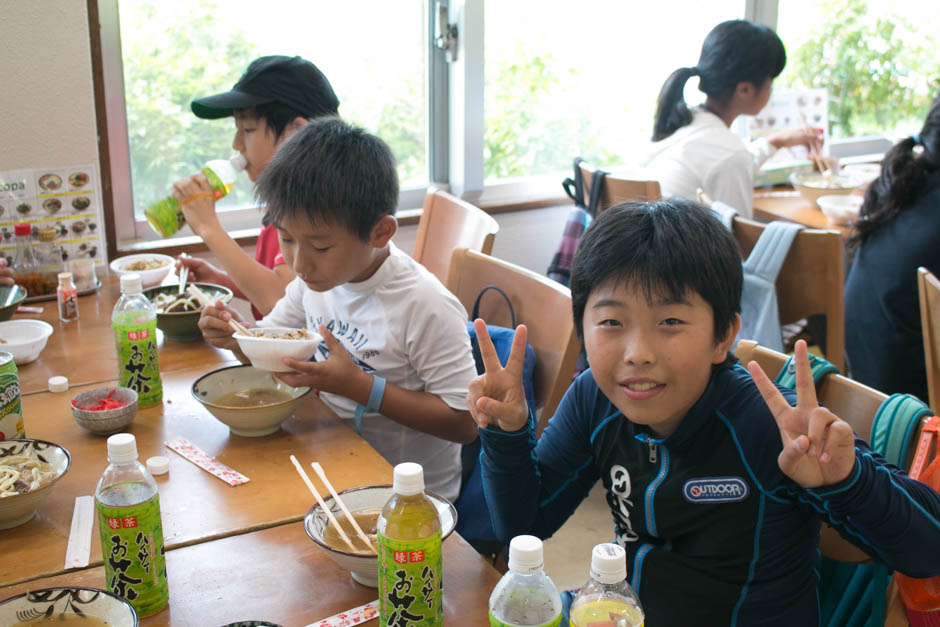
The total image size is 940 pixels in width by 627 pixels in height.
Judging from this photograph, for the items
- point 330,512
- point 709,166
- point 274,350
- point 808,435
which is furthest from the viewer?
point 709,166

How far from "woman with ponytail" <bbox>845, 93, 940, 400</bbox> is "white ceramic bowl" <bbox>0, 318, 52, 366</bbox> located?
2.03m

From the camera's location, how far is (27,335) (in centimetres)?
176

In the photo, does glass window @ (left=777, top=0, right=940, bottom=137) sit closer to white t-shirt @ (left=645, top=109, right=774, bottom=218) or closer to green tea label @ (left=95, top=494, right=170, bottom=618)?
white t-shirt @ (left=645, top=109, right=774, bottom=218)

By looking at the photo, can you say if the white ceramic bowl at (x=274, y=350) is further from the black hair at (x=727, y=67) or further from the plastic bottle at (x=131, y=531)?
the black hair at (x=727, y=67)

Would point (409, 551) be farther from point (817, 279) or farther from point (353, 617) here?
point (817, 279)

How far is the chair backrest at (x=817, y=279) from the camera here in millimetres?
2170

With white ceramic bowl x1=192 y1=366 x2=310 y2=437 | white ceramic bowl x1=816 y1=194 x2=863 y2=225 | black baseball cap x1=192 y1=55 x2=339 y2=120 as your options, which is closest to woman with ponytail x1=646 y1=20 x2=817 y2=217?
white ceramic bowl x1=816 y1=194 x2=863 y2=225

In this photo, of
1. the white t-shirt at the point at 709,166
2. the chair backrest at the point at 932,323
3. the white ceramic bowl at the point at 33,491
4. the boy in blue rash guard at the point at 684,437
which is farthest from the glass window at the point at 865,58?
the white ceramic bowl at the point at 33,491

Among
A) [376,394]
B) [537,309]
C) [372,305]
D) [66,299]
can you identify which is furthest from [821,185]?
[66,299]

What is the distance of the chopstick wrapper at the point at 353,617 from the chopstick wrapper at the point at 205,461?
0.35m

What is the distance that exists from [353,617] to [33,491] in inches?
18.1

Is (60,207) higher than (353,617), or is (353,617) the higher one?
(60,207)

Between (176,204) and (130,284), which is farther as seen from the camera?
(176,204)

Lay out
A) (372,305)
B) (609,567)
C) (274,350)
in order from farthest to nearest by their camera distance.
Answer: (372,305), (274,350), (609,567)
